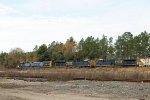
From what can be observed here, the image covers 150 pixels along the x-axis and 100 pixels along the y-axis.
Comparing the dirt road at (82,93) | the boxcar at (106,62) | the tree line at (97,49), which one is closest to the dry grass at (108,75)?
the boxcar at (106,62)

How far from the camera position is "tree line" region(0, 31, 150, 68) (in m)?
143

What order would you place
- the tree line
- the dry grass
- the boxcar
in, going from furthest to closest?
the tree line, the boxcar, the dry grass

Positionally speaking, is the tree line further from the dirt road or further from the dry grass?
the dirt road

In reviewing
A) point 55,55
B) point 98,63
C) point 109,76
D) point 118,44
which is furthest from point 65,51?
point 109,76

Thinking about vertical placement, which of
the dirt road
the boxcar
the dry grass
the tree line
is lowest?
the dirt road

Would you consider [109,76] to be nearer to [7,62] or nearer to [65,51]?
[65,51]

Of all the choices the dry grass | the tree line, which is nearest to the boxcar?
the dry grass

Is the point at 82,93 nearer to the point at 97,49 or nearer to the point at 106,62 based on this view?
the point at 106,62

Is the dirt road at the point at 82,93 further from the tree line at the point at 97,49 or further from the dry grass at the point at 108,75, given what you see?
the tree line at the point at 97,49

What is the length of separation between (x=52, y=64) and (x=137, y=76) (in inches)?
3010

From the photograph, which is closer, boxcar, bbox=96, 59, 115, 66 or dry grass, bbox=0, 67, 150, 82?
dry grass, bbox=0, 67, 150, 82

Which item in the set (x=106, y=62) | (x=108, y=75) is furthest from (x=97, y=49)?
(x=108, y=75)

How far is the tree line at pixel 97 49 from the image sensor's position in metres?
143

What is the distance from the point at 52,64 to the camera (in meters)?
136
